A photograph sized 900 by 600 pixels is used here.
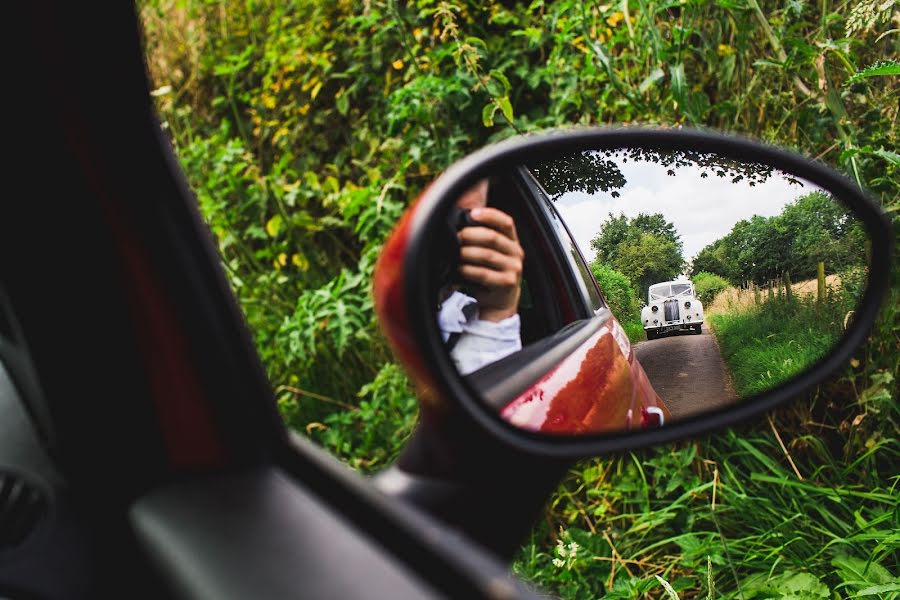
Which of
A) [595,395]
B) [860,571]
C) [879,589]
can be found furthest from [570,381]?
[860,571]

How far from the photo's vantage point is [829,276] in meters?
1.39

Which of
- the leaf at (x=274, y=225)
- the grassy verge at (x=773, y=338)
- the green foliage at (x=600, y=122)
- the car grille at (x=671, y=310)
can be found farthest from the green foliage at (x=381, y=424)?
the car grille at (x=671, y=310)

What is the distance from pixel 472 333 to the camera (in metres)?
0.85

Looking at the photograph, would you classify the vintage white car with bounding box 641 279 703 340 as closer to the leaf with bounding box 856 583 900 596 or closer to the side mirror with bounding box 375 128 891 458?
the side mirror with bounding box 375 128 891 458

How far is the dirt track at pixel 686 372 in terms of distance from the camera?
1063mm

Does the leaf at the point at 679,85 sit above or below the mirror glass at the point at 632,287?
above

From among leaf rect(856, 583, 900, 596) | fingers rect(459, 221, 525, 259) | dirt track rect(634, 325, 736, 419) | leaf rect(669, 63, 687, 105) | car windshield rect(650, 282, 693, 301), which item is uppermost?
leaf rect(669, 63, 687, 105)

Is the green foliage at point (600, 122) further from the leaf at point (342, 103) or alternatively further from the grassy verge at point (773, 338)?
the grassy verge at point (773, 338)

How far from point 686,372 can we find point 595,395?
0.16 metres

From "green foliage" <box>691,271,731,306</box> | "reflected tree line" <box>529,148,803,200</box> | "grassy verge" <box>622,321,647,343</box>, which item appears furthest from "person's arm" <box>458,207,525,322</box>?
"green foliage" <box>691,271,731,306</box>

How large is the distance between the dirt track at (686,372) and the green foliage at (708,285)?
6 cm

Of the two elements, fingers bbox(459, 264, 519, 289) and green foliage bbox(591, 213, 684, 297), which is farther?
green foliage bbox(591, 213, 684, 297)

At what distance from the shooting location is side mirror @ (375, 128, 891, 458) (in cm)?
82

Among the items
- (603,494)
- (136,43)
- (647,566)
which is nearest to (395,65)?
(603,494)
